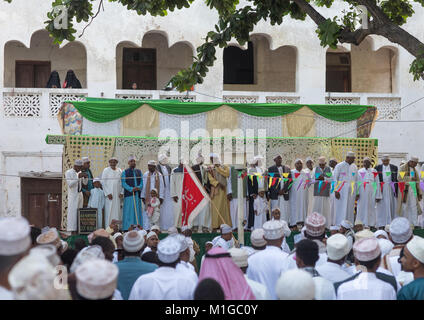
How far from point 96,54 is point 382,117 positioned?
758 cm

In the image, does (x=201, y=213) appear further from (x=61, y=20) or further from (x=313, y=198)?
(x=61, y=20)

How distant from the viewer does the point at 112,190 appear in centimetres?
1335

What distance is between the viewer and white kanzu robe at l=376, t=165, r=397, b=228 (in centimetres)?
1405

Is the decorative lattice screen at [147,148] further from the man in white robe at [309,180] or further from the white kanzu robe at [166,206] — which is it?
the white kanzu robe at [166,206]

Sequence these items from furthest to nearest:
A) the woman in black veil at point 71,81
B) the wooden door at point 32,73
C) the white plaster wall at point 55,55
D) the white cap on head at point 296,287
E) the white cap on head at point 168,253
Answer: the wooden door at point 32,73
the white plaster wall at point 55,55
the woman in black veil at point 71,81
the white cap on head at point 168,253
the white cap on head at point 296,287

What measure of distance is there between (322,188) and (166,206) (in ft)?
9.74

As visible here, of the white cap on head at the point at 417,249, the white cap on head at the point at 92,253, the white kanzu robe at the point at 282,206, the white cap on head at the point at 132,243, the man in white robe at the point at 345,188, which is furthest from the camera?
the white kanzu robe at the point at 282,206

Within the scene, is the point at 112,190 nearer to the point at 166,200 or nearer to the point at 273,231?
the point at 166,200

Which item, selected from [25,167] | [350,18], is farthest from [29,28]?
[350,18]

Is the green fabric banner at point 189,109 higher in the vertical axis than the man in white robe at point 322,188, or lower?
higher

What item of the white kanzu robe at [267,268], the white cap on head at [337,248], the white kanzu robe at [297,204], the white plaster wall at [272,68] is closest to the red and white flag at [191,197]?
the white kanzu robe at [297,204]

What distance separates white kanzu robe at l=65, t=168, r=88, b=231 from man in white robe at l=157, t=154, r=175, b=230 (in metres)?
1.49

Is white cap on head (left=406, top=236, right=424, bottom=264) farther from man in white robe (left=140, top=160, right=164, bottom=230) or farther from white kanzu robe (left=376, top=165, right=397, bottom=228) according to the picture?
white kanzu robe (left=376, top=165, right=397, bottom=228)

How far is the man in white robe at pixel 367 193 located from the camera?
45.0 ft
